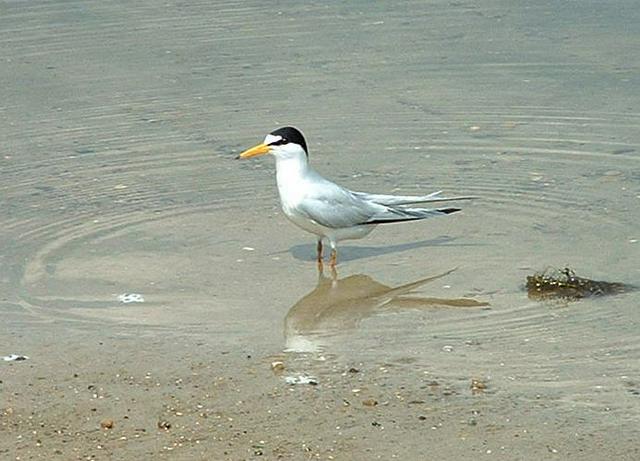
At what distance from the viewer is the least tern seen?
330 inches

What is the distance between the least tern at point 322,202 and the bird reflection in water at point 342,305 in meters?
0.28

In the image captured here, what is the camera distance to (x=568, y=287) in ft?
25.2

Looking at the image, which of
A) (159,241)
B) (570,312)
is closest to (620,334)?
(570,312)

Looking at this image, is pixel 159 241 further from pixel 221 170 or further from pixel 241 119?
pixel 241 119

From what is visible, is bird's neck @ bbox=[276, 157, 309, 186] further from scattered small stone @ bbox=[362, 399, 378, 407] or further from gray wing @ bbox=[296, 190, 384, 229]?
scattered small stone @ bbox=[362, 399, 378, 407]

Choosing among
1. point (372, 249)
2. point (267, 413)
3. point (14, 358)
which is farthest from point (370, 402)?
point (372, 249)

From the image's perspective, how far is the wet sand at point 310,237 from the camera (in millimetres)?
6062

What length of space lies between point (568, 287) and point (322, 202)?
1.44m

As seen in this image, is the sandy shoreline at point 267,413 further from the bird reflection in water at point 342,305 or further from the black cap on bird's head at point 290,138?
the black cap on bird's head at point 290,138

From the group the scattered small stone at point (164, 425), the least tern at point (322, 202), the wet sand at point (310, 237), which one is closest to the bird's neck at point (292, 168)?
the least tern at point (322, 202)

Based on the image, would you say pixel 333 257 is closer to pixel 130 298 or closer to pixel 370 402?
pixel 130 298

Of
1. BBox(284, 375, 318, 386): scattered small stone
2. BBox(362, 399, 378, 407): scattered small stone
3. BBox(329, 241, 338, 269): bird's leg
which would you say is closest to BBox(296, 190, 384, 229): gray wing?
BBox(329, 241, 338, 269): bird's leg

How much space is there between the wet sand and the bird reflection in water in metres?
0.02

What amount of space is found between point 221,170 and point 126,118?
1.49 m
